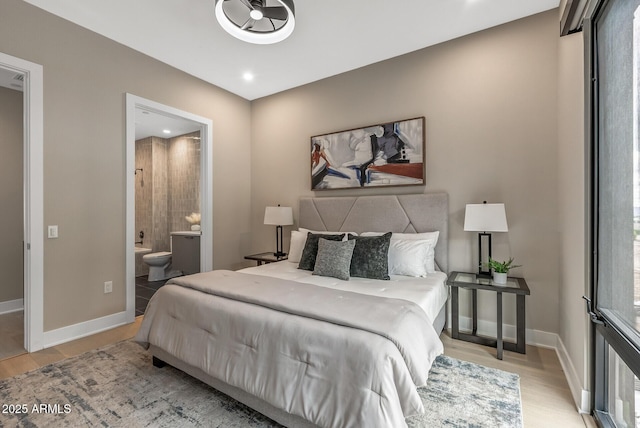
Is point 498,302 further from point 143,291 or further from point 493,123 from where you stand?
point 143,291

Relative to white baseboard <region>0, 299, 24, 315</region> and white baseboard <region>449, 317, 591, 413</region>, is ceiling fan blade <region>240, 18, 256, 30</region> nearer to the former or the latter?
white baseboard <region>449, 317, 591, 413</region>

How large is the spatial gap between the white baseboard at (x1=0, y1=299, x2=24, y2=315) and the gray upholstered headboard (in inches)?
147

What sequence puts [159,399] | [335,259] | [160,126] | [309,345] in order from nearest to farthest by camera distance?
[309,345] → [159,399] → [335,259] → [160,126]

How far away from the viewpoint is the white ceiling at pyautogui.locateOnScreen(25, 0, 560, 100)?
258 cm

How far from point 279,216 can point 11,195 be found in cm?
344

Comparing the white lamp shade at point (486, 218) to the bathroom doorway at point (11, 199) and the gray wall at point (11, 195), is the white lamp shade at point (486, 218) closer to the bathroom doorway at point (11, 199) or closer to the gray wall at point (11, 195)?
the bathroom doorway at point (11, 199)

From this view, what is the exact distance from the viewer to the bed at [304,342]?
1346mm

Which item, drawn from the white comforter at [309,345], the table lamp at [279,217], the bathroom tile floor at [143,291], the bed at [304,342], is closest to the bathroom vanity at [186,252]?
the bathroom tile floor at [143,291]

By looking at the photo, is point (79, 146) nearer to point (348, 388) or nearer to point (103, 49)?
point (103, 49)

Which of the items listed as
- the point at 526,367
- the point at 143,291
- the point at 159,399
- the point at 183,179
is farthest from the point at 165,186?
the point at 526,367

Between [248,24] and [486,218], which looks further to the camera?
[486,218]

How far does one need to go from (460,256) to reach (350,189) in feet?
4.91

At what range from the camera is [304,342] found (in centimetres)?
152

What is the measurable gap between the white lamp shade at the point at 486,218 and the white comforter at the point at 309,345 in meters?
1.23
